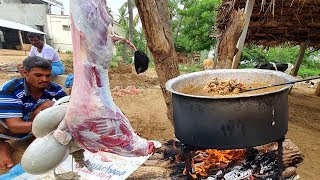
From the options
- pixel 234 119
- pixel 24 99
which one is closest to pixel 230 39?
pixel 234 119

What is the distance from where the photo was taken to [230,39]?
129 inches

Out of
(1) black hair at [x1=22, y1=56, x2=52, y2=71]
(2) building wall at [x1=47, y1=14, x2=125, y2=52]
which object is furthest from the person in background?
(2) building wall at [x1=47, y1=14, x2=125, y2=52]

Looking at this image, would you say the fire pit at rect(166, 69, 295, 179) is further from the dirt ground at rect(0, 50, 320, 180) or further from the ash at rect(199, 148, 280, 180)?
the dirt ground at rect(0, 50, 320, 180)

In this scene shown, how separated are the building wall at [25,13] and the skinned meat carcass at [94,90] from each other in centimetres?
2978

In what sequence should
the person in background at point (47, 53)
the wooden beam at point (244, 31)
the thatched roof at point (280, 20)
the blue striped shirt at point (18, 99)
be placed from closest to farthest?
the blue striped shirt at point (18, 99) < the wooden beam at point (244, 31) < the thatched roof at point (280, 20) < the person in background at point (47, 53)

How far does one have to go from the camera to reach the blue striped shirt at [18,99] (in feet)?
10.6

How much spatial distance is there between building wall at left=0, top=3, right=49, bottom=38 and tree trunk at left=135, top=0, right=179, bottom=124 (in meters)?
28.3

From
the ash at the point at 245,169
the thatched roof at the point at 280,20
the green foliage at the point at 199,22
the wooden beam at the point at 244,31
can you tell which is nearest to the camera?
the ash at the point at 245,169

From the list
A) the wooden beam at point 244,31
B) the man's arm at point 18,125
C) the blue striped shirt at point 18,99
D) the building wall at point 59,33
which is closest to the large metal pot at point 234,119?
the wooden beam at point 244,31

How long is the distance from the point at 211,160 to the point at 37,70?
2.05 metres

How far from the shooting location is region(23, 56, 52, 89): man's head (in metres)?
3.05

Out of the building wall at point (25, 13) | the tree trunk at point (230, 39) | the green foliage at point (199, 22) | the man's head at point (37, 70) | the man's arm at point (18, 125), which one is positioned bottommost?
the man's arm at point (18, 125)

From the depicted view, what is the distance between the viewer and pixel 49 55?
5566 mm

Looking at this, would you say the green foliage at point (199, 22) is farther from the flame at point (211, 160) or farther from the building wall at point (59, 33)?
the building wall at point (59, 33)
